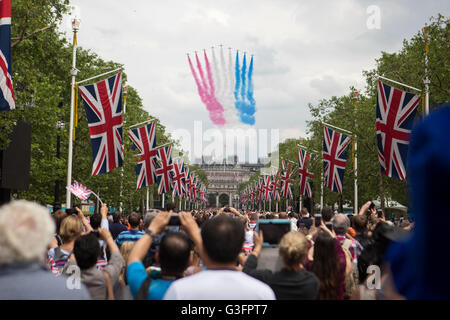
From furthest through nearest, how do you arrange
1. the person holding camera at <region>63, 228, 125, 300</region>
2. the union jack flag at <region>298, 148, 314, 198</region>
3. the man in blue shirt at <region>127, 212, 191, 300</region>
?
1. the union jack flag at <region>298, 148, 314, 198</region>
2. the person holding camera at <region>63, 228, 125, 300</region>
3. the man in blue shirt at <region>127, 212, 191, 300</region>

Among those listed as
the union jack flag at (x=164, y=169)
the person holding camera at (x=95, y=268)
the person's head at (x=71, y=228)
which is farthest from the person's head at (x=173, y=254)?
the union jack flag at (x=164, y=169)

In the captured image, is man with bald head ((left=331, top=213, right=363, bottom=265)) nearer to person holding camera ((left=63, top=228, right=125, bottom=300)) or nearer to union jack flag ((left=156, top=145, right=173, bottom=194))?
person holding camera ((left=63, top=228, right=125, bottom=300))

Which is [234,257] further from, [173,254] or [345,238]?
[345,238]

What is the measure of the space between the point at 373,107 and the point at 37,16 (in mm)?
30411

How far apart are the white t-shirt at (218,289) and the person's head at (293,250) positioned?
210cm

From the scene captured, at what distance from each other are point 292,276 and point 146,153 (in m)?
26.2

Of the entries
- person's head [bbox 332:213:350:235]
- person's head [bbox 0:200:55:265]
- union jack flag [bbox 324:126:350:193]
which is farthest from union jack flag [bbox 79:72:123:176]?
person's head [bbox 0:200:55:265]

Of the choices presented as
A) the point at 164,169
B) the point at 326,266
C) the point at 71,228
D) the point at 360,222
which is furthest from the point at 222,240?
the point at 164,169

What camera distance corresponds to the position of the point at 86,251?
5.53 metres

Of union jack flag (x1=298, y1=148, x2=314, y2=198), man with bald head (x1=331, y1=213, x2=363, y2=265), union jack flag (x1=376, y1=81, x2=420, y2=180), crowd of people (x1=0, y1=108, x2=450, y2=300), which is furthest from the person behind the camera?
union jack flag (x1=298, y1=148, x2=314, y2=198)

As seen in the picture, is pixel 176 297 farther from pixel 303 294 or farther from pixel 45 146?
pixel 45 146

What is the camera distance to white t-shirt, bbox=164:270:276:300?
3.03 meters

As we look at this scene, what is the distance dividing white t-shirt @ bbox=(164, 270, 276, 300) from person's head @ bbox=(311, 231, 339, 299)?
2.85 m
